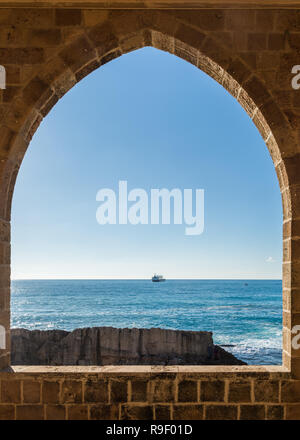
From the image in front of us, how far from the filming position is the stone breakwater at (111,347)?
45.9 feet

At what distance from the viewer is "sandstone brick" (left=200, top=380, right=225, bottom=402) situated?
2426 millimetres

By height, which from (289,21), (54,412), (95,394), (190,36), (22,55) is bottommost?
(54,412)

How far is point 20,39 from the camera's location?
2.57m

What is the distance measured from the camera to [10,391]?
96.3 inches

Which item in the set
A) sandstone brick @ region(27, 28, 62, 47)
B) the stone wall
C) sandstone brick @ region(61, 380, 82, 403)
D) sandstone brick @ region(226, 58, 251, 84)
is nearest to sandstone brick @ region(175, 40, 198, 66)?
sandstone brick @ region(226, 58, 251, 84)

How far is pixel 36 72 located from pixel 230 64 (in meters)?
1.51

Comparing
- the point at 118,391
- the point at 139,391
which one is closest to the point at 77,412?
the point at 118,391

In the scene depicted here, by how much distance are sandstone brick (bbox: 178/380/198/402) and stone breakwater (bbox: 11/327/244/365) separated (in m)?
12.3

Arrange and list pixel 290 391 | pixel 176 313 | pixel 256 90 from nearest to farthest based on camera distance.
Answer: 1. pixel 290 391
2. pixel 256 90
3. pixel 176 313

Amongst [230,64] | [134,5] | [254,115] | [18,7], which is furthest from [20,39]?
[254,115]

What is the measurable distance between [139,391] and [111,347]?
12.5 m

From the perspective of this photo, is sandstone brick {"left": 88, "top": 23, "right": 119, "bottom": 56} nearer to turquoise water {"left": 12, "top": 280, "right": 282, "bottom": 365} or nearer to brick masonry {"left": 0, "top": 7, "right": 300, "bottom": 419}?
brick masonry {"left": 0, "top": 7, "right": 300, "bottom": 419}

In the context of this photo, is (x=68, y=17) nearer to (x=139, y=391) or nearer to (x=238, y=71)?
(x=238, y=71)
